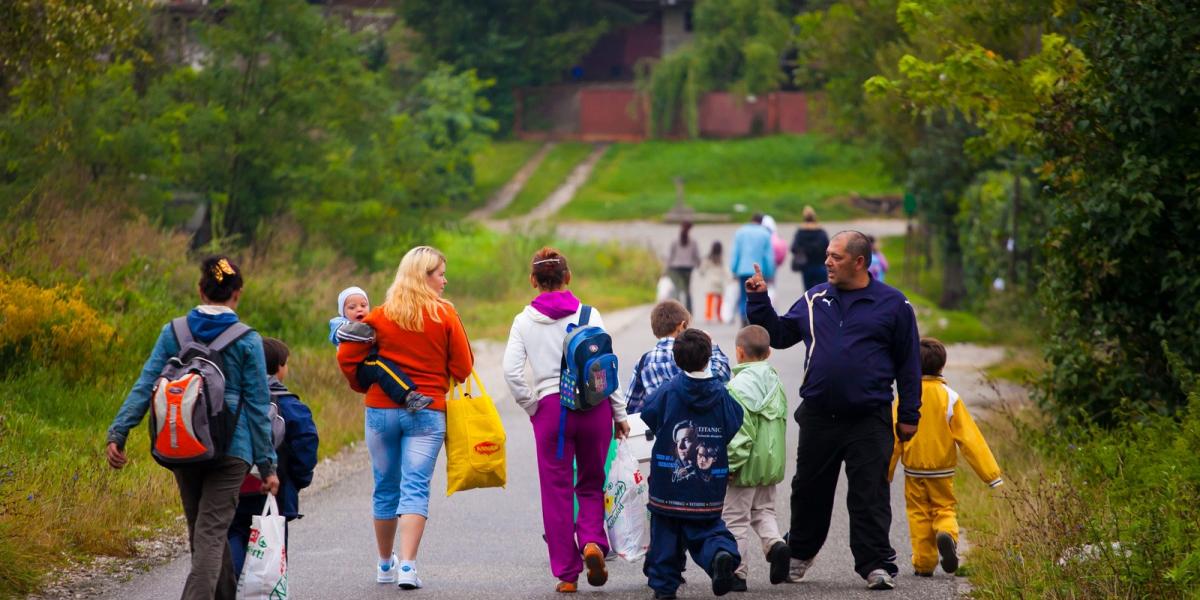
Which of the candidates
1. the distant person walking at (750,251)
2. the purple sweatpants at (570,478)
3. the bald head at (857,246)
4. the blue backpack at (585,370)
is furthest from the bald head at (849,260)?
the distant person walking at (750,251)

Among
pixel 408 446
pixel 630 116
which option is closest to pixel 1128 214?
pixel 408 446

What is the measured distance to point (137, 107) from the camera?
1877 cm

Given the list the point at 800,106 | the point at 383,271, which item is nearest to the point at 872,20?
the point at 383,271

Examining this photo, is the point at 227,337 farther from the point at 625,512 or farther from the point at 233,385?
the point at 625,512

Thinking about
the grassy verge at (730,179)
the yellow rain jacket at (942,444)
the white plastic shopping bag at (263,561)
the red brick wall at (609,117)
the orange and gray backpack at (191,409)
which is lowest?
the white plastic shopping bag at (263,561)

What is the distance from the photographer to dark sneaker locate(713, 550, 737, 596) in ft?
23.6

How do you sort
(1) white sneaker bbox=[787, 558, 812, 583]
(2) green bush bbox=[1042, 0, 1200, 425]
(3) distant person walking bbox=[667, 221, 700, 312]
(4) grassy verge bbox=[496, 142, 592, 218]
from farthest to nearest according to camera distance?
1. (4) grassy verge bbox=[496, 142, 592, 218]
2. (3) distant person walking bbox=[667, 221, 700, 312]
3. (2) green bush bbox=[1042, 0, 1200, 425]
4. (1) white sneaker bbox=[787, 558, 812, 583]

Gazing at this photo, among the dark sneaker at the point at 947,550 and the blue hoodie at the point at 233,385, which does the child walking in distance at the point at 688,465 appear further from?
the blue hoodie at the point at 233,385

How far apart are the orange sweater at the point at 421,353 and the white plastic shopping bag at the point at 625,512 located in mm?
978

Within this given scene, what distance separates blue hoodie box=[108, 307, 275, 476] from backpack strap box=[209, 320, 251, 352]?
2 centimetres

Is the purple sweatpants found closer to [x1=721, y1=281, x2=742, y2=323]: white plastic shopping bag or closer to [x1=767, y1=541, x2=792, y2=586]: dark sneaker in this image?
[x1=767, y1=541, x2=792, y2=586]: dark sneaker

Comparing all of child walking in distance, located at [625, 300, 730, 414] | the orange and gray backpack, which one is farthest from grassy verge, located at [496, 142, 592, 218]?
the orange and gray backpack

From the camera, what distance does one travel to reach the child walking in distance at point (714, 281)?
76.2 feet

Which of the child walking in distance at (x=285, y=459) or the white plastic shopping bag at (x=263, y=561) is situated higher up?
the child walking in distance at (x=285, y=459)
